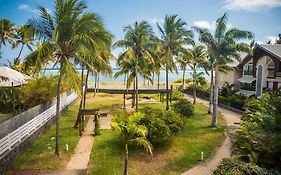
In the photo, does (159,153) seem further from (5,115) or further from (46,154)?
(5,115)

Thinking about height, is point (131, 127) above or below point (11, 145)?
above

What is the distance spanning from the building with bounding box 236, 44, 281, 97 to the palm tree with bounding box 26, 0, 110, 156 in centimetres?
2689

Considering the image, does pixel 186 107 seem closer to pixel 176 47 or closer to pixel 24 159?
pixel 176 47

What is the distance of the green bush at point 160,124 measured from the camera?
Result: 16.5 m

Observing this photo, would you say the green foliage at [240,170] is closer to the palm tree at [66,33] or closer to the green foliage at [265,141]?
the green foliage at [265,141]

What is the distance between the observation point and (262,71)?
114ft

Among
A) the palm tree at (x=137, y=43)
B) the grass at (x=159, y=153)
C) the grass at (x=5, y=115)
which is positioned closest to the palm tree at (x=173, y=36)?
the palm tree at (x=137, y=43)

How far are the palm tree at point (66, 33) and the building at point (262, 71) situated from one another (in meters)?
26.9

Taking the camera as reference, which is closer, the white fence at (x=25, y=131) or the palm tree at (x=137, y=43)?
the white fence at (x=25, y=131)

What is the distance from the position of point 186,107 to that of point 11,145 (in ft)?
55.3

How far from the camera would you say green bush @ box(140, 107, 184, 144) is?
16.5 meters

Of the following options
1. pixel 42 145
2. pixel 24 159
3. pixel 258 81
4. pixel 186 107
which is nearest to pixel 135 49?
pixel 186 107

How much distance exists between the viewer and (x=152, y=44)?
26953 mm

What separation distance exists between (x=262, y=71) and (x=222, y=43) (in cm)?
1538
